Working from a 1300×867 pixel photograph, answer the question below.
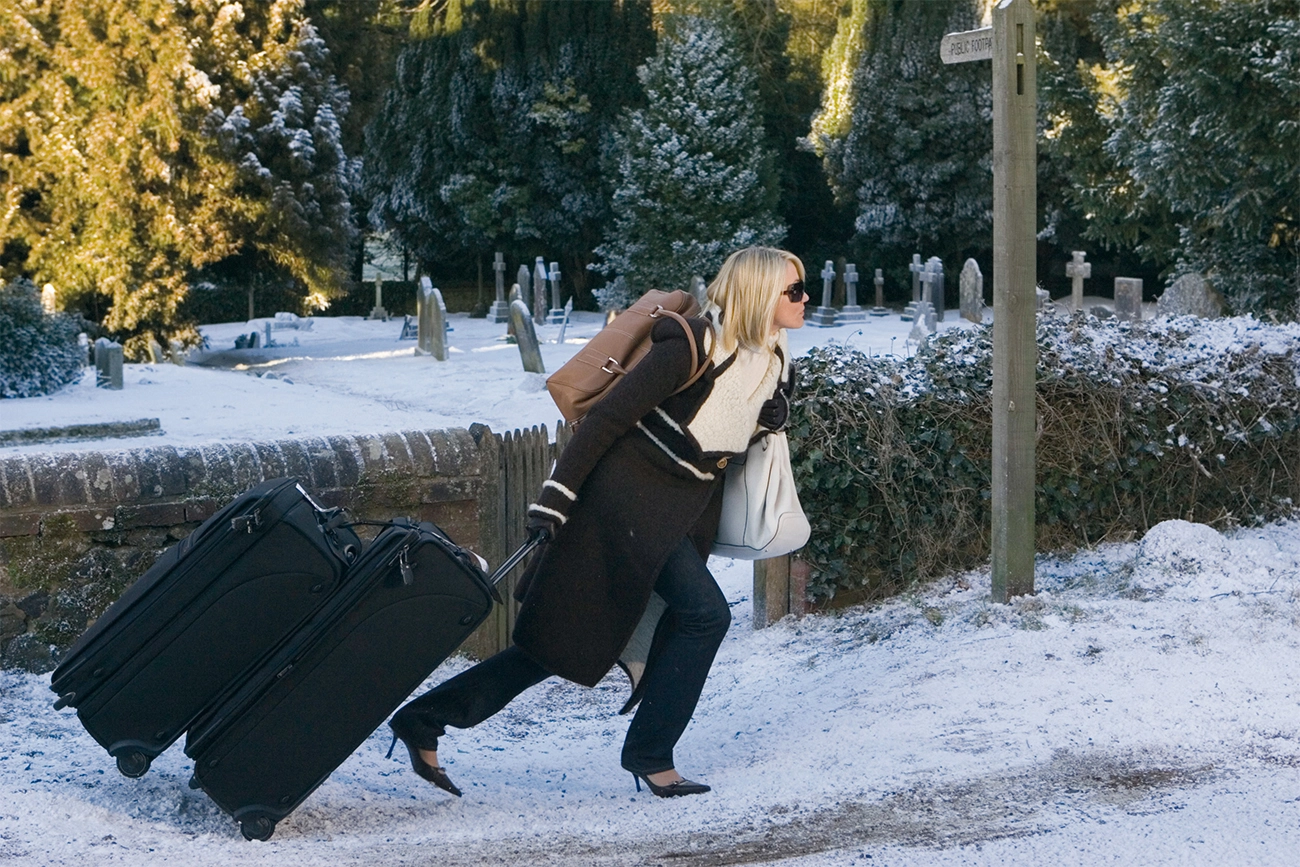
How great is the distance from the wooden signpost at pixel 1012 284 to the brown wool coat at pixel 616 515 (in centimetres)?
190

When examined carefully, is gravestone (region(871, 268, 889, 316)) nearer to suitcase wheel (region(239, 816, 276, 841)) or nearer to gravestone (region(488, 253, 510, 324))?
gravestone (region(488, 253, 510, 324))

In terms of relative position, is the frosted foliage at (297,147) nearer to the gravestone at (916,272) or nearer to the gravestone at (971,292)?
the gravestone at (971,292)

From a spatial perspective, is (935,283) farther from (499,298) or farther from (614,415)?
(614,415)

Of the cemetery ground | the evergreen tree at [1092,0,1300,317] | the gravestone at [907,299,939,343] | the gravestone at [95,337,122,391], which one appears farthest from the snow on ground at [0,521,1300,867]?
the gravestone at [907,299,939,343]

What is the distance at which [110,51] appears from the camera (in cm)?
2316

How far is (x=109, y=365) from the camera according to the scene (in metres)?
18.4

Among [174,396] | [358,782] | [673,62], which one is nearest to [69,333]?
[174,396]

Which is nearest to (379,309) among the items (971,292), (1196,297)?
(971,292)

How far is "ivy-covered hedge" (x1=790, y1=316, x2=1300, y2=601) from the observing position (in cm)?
615

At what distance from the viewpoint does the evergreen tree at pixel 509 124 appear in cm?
3644

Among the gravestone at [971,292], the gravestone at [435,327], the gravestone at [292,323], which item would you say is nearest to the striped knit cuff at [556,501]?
the gravestone at [435,327]

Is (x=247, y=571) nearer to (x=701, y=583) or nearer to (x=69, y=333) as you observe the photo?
(x=701, y=583)

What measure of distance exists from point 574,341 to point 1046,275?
538 inches

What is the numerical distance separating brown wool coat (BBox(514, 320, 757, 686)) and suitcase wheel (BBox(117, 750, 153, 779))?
1089mm
